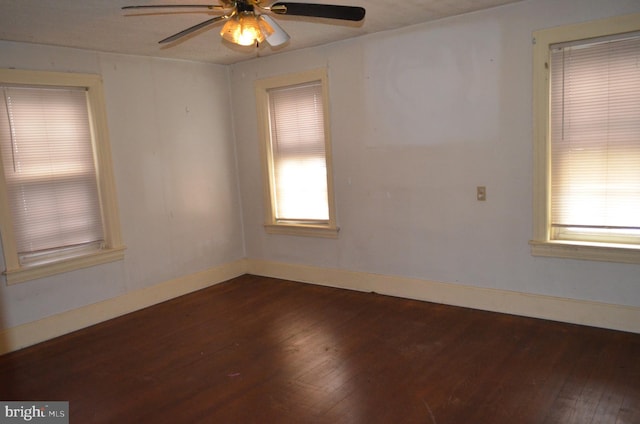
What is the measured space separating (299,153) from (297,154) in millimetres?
29

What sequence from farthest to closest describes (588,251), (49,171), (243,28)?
(49,171) → (588,251) → (243,28)

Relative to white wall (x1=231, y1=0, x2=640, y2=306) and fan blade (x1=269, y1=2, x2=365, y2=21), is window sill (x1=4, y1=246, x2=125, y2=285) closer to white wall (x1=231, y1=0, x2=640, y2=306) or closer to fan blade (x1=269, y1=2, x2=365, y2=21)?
white wall (x1=231, y1=0, x2=640, y2=306)

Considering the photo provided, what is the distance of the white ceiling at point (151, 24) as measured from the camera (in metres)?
3.13

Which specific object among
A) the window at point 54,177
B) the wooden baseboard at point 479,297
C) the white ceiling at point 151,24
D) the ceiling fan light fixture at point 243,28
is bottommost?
the wooden baseboard at point 479,297

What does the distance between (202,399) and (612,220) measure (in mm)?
3223

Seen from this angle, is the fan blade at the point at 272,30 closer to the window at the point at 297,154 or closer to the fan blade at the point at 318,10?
the fan blade at the point at 318,10

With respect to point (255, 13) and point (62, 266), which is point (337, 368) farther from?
point (62, 266)

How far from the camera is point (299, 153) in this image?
5.18 metres

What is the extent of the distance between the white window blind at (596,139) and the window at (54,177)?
4.02m

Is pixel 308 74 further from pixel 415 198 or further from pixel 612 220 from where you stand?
pixel 612 220

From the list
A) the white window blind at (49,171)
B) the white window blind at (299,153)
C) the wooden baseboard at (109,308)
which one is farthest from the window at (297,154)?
the white window blind at (49,171)

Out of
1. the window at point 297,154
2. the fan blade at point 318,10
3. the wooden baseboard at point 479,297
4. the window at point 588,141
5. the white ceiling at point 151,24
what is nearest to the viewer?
the fan blade at point 318,10

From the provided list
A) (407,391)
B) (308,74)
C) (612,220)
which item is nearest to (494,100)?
(612,220)

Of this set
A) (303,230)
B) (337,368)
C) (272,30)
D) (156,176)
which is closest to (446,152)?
(303,230)
